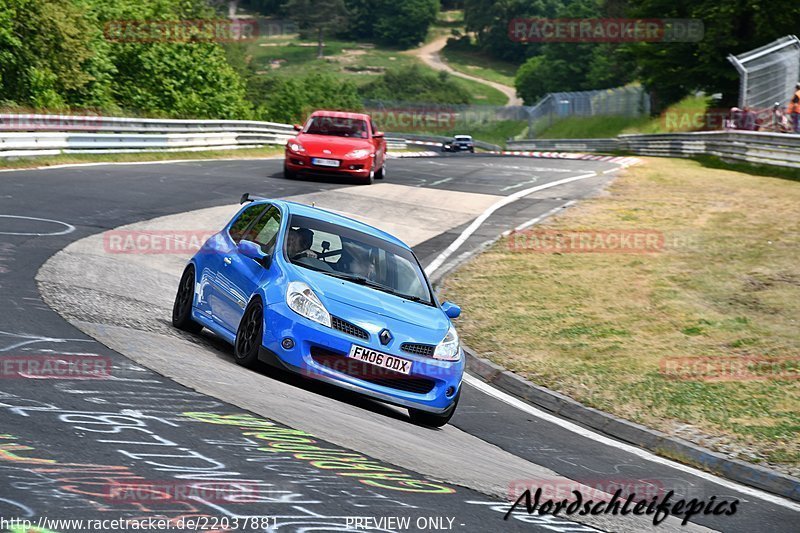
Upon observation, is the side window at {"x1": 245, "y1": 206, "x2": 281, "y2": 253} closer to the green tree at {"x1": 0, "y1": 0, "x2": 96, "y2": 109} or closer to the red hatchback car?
the red hatchback car

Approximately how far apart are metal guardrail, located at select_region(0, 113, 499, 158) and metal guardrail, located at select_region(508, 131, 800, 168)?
1634cm

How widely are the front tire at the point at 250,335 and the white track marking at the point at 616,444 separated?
9.71ft

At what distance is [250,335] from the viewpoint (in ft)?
29.3

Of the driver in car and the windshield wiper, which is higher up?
the driver in car

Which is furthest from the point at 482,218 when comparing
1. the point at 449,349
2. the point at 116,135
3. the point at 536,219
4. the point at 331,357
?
the point at 331,357

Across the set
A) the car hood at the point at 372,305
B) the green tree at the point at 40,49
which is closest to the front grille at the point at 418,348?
the car hood at the point at 372,305

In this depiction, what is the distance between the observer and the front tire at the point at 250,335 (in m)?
8.77

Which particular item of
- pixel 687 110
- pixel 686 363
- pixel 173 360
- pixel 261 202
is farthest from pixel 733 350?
pixel 687 110

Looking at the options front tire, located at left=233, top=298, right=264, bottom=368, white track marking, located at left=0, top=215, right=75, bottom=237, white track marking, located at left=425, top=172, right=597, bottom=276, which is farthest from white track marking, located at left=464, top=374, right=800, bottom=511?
white track marking, located at left=0, top=215, right=75, bottom=237

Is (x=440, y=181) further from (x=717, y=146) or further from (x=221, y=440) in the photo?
(x=221, y=440)

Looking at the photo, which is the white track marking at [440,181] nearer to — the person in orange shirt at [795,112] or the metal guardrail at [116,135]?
the metal guardrail at [116,135]

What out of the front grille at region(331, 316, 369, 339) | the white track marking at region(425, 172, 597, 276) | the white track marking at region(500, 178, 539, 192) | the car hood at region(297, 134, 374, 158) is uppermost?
the car hood at region(297, 134, 374, 158)

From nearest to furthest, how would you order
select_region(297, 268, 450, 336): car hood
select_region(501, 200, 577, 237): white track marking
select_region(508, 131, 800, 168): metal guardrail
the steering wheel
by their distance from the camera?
select_region(297, 268, 450, 336): car hood < the steering wheel < select_region(501, 200, 577, 237): white track marking < select_region(508, 131, 800, 168): metal guardrail

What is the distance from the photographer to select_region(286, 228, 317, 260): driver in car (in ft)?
31.2
